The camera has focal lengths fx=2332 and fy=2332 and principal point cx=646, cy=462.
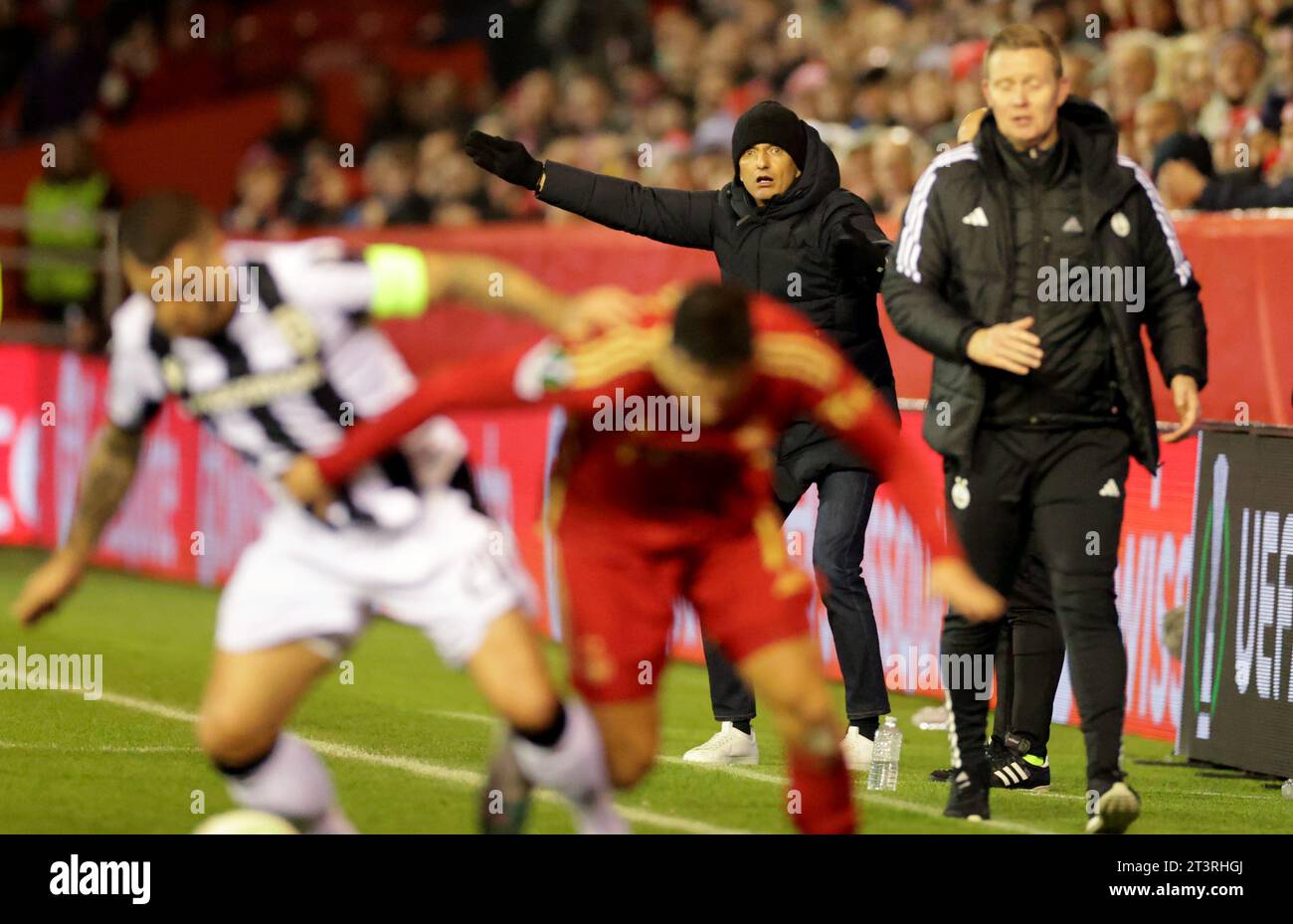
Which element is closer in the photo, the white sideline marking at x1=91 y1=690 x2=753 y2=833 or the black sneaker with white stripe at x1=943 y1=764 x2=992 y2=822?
the black sneaker with white stripe at x1=943 y1=764 x2=992 y2=822

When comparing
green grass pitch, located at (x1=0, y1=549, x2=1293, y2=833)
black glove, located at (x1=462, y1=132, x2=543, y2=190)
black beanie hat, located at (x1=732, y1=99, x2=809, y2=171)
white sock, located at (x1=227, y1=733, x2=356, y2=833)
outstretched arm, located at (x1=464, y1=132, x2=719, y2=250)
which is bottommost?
green grass pitch, located at (x1=0, y1=549, x2=1293, y2=833)

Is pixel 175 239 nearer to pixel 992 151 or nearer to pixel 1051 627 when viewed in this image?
pixel 992 151

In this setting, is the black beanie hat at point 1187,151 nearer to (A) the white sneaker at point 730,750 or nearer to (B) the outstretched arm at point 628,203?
(B) the outstretched arm at point 628,203

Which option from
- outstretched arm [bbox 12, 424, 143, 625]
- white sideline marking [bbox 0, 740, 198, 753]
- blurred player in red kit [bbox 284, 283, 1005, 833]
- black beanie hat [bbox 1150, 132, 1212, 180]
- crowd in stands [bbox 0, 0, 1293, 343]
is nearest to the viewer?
blurred player in red kit [bbox 284, 283, 1005, 833]

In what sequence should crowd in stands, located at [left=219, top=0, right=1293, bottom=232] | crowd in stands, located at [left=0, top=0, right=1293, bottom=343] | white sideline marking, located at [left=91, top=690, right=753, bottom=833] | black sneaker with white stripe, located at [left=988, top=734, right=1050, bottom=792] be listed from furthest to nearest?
crowd in stands, located at [left=0, top=0, right=1293, bottom=343]
crowd in stands, located at [left=219, top=0, right=1293, bottom=232]
black sneaker with white stripe, located at [left=988, top=734, right=1050, bottom=792]
white sideline marking, located at [left=91, top=690, right=753, bottom=833]

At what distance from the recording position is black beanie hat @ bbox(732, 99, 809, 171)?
8234 millimetres

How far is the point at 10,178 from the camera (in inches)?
820

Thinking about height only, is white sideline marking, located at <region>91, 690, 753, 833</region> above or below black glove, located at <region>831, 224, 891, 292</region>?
below

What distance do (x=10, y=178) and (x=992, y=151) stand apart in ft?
50.5

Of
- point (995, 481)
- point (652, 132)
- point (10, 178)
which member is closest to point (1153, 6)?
point (652, 132)

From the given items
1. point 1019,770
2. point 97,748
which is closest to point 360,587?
point 1019,770

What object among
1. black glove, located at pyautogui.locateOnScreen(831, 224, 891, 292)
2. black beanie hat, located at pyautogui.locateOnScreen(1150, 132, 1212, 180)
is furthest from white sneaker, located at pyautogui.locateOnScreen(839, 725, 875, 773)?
black beanie hat, located at pyautogui.locateOnScreen(1150, 132, 1212, 180)

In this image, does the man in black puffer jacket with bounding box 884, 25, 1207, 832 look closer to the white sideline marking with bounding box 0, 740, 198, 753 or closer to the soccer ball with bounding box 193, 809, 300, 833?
the soccer ball with bounding box 193, 809, 300, 833

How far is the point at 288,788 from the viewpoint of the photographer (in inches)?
236
